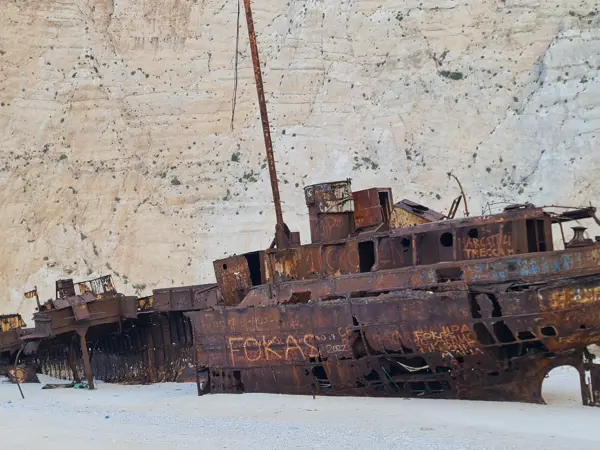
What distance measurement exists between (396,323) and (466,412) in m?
2.13

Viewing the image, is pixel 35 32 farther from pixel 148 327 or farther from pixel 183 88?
pixel 148 327

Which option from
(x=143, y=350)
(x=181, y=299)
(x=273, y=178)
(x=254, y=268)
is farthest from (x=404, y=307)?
(x=143, y=350)

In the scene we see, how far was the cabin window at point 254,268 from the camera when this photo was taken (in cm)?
1856

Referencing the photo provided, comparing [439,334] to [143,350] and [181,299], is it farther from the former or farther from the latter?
[143,350]

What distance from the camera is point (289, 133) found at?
135 feet

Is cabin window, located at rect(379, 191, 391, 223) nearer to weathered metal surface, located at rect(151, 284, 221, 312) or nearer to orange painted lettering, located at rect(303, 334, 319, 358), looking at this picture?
orange painted lettering, located at rect(303, 334, 319, 358)

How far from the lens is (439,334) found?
13.6 metres

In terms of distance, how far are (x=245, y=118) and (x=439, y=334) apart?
3112 cm

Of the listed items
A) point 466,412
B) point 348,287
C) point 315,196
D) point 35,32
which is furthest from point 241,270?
point 35,32

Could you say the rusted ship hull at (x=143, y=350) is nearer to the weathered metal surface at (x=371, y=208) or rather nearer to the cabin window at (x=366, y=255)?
the weathered metal surface at (x=371, y=208)

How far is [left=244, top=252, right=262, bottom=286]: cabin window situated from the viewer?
1856cm

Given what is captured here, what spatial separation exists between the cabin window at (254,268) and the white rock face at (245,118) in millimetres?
18214

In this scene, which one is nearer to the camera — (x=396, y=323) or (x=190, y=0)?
(x=396, y=323)

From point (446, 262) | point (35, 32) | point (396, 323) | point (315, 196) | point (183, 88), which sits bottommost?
point (396, 323)
